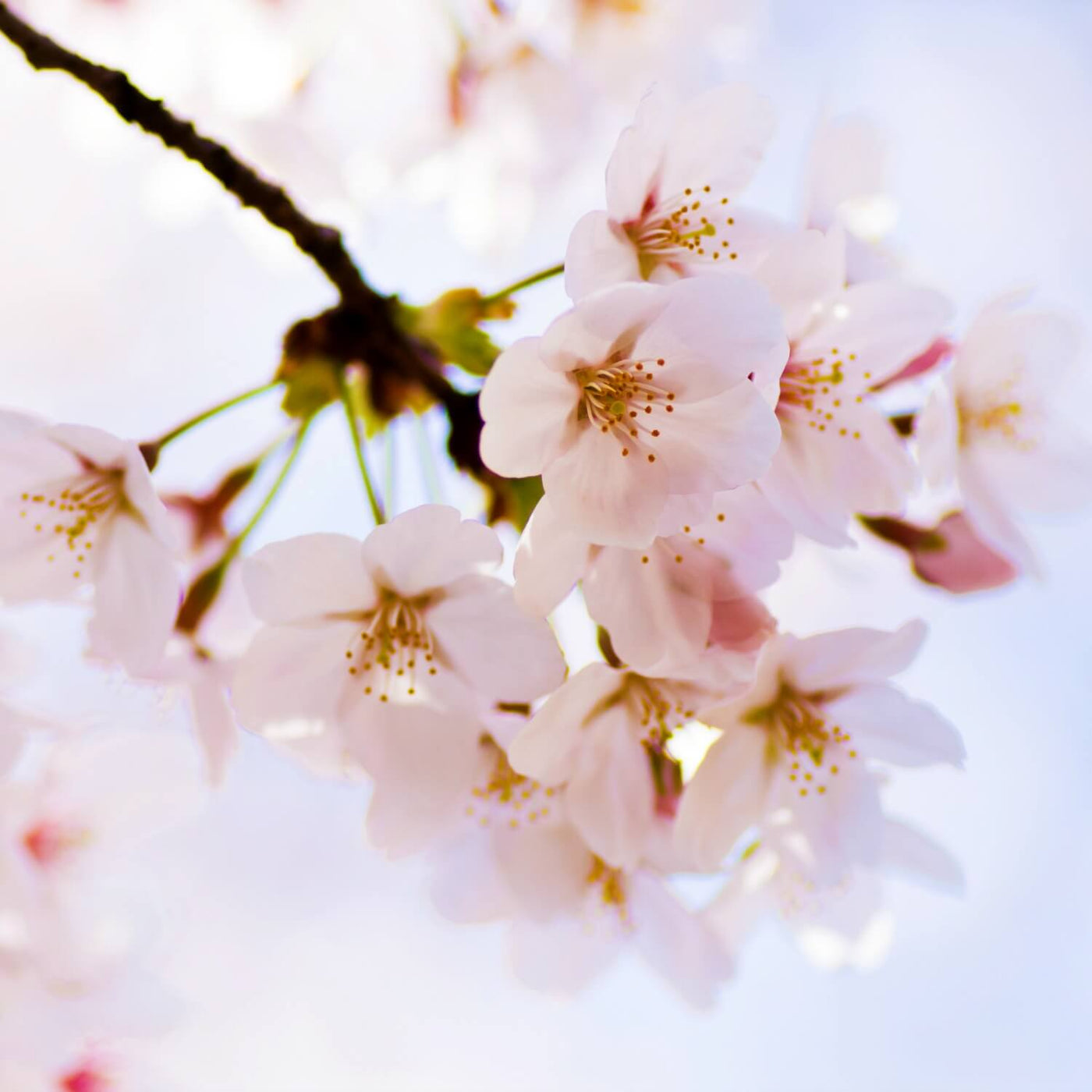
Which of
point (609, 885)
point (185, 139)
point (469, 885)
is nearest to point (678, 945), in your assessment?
point (609, 885)

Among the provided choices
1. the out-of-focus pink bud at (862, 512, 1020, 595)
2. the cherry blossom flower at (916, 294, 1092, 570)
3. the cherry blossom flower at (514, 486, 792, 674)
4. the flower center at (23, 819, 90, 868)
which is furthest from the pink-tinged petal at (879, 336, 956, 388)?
the flower center at (23, 819, 90, 868)

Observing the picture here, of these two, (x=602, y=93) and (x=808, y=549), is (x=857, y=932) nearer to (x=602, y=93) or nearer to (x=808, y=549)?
(x=808, y=549)

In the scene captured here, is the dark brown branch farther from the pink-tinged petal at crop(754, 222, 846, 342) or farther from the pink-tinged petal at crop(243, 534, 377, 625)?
the pink-tinged petal at crop(754, 222, 846, 342)

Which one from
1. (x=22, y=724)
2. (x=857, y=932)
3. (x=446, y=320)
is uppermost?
(x=446, y=320)

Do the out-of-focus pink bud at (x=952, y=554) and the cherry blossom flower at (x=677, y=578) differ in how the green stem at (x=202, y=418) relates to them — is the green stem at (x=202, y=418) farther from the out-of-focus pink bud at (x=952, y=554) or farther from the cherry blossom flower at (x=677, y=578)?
the out-of-focus pink bud at (x=952, y=554)

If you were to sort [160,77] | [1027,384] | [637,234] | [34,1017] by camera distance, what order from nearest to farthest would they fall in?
[637,234] → [1027,384] → [34,1017] → [160,77]

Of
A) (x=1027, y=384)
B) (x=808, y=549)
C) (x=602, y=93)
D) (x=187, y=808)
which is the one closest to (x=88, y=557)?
(x=187, y=808)
